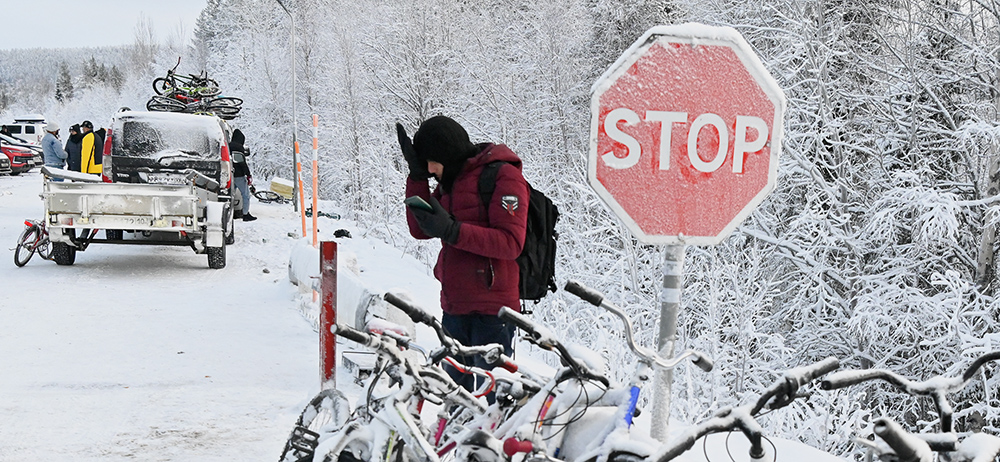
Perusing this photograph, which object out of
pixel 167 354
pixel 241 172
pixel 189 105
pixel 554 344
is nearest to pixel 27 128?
pixel 189 105

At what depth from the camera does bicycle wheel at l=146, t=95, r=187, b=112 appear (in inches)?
765

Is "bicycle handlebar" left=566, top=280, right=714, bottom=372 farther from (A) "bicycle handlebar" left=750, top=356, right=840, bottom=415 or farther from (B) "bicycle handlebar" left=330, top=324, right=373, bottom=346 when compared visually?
(B) "bicycle handlebar" left=330, top=324, right=373, bottom=346

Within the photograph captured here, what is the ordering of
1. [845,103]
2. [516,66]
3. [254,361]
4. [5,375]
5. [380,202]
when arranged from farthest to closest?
1. [516,66]
2. [380,202]
3. [845,103]
4. [254,361]
5. [5,375]

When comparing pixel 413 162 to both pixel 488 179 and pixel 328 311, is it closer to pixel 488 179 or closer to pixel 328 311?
pixel 488 179

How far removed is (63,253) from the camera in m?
10.4

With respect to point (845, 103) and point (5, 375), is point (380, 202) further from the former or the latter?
point (5, 375)

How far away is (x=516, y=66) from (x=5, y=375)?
71.0 ft

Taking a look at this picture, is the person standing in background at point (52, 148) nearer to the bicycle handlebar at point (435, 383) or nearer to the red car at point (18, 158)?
the red car at point (18, 158)

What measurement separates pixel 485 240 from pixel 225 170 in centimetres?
992

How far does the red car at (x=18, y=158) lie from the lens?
3062 centimetres

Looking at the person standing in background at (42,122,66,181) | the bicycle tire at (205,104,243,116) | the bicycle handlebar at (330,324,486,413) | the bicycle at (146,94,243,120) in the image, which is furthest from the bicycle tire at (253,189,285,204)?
the bicycle handlebar at (330,324,486,413)

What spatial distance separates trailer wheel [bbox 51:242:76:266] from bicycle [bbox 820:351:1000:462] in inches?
411

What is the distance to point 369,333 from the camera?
8.83 feet

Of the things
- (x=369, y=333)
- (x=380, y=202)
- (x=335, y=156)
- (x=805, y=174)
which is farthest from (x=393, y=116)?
(x=369, y=333)
